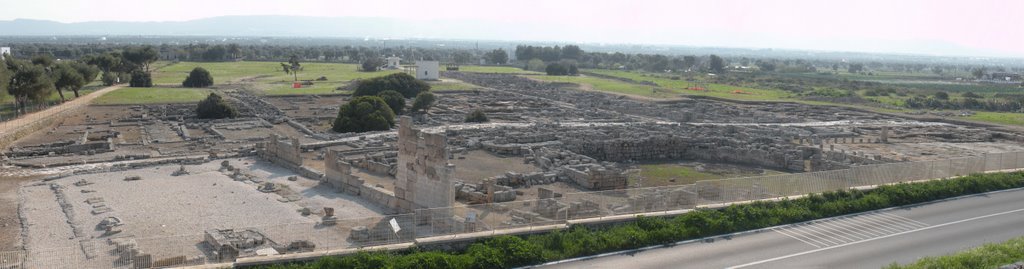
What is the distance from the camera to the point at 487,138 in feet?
148

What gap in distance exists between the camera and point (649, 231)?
65.8 ft

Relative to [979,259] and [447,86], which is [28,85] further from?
[979,259]

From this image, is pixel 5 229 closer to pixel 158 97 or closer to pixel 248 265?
pixel 248 265

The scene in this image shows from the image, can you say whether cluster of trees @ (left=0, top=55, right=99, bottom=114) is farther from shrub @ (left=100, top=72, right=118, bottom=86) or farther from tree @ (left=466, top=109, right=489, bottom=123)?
tree @ (left=466, top=109, right=489, bottom=123)

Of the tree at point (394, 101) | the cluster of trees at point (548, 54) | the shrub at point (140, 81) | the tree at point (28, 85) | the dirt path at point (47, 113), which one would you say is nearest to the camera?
the dirt path at point (47, 113)

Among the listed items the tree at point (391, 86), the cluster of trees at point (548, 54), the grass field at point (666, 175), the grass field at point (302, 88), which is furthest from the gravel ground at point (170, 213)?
the cluster of trees at point (548, 54)

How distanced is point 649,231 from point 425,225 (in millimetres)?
5978

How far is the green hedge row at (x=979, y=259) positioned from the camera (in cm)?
1638

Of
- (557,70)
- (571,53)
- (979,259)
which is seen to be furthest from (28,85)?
(571,53)

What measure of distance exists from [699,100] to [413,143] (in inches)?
2359

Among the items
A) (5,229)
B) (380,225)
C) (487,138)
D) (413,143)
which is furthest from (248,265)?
(487,138)

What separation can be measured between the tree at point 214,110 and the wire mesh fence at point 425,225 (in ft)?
124

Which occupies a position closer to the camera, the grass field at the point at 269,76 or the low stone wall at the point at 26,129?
the low stone wall at the point at 26,129

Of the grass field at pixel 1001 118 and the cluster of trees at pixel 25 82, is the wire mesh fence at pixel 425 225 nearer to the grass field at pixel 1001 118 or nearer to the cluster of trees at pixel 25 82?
the cluster of trees at pixel 25 82
